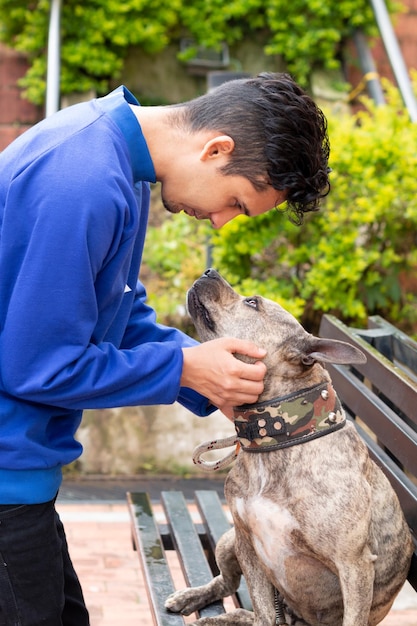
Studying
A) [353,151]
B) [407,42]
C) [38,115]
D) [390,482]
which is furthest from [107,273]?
[407,42]

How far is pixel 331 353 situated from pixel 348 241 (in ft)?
10.0

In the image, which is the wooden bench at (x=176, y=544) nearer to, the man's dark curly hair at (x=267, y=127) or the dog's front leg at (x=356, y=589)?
the dog's front leg at (x=356, y=589)

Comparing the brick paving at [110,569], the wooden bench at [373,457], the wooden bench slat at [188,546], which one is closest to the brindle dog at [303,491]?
the wooden bench at [373,457]

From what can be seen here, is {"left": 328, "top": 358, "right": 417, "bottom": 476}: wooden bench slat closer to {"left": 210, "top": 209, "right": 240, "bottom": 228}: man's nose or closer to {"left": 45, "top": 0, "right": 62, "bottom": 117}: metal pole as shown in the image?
{"left": 210, "top": 209, "right": 240, "bottom": 228}: man's nose

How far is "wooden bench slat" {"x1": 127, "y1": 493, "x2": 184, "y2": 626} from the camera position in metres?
3.23

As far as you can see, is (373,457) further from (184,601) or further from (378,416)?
(184,601)

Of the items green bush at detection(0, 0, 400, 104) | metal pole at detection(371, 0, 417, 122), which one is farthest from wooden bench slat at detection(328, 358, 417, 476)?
green bush at detection(0, 0, 400, 104)

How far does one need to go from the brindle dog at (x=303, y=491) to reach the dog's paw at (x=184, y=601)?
0.27 metres

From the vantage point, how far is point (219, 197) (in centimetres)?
270

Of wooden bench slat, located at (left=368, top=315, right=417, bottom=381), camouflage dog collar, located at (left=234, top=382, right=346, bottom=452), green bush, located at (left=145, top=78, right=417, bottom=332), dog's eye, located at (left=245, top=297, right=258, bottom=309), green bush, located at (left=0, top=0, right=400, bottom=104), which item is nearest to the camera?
camouflage dog collar, located at (left=234, top=382, right=346, bottom=452)

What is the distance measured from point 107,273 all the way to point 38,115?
19.7 feet

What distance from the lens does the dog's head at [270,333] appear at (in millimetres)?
2852

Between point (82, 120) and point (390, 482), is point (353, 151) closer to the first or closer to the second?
point (390, 482)

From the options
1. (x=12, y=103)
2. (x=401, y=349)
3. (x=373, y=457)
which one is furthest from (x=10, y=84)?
(x=373, y=457)
